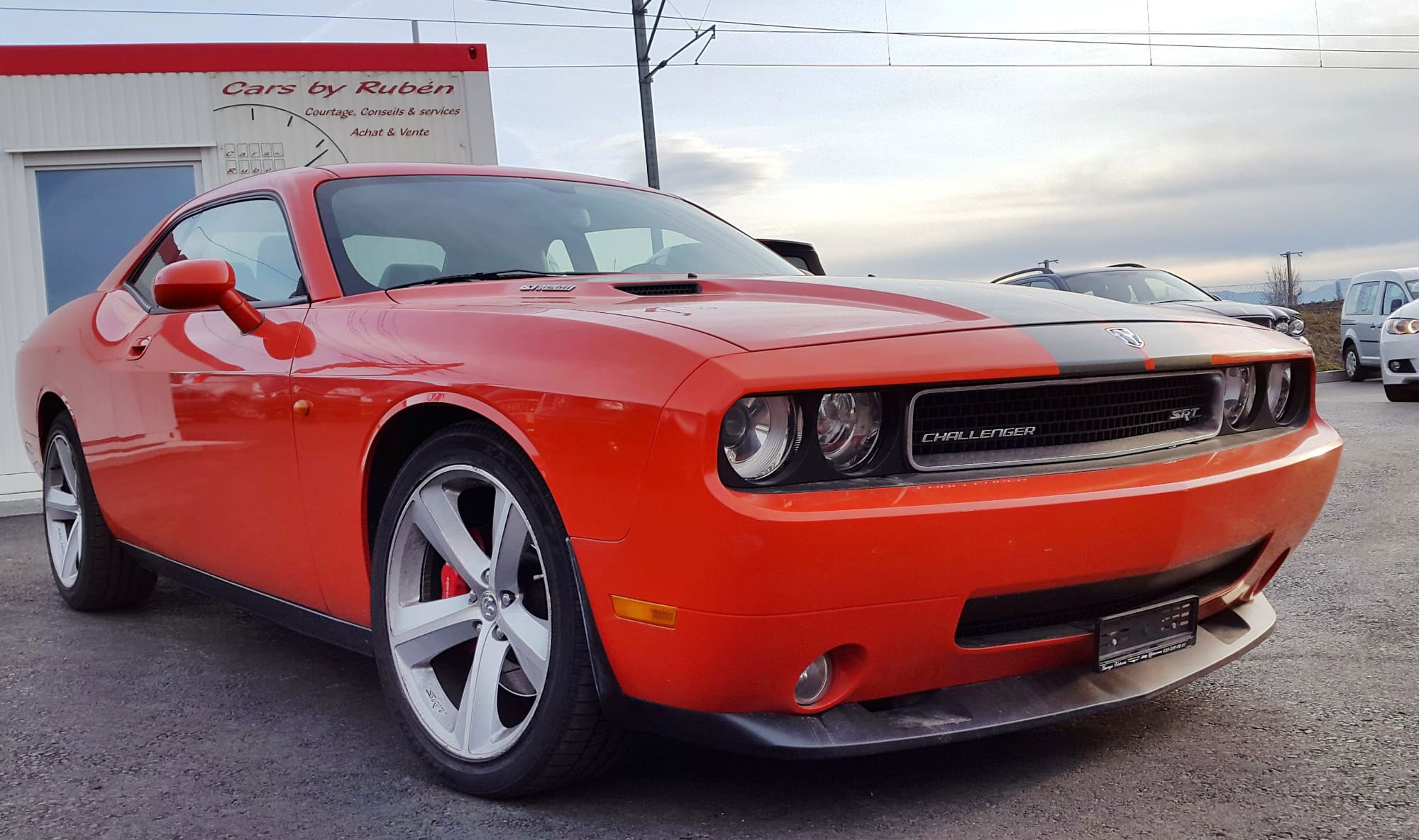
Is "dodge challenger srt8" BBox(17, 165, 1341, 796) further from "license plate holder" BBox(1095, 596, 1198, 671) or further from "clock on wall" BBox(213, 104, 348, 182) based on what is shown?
"clock on wall" BBox(213, 104, 348, 182)

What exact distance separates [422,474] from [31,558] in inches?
180

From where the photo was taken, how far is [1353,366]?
17.1 m

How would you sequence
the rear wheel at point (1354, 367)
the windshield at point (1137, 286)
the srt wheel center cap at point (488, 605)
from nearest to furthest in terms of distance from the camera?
the srt wheel center cap at point (488, 605), the windshield at point (1137, 286), the rear wheel at point (1354, 367)

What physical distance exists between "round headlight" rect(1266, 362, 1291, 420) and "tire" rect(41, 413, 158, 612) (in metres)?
3.62

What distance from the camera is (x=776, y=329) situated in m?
2.21

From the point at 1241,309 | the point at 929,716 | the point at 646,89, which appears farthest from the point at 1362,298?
the point at 929,716

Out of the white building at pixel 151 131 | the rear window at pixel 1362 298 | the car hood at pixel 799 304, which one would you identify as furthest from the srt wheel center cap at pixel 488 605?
the rear window at pixel 1362 298

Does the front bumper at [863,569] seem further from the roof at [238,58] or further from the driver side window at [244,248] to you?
the roof at [238,58]

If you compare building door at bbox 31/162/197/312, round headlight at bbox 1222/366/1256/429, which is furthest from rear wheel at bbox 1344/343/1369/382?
round headlight at bbox 1222/366/1256/429

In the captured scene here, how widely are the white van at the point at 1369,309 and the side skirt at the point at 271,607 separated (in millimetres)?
15630

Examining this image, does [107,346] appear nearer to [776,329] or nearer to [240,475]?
[240,475]

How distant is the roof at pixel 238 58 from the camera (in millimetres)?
10016

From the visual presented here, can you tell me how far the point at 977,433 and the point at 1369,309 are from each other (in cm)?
1658

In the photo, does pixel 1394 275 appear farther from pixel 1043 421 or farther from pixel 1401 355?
A: pixel 1043 421
